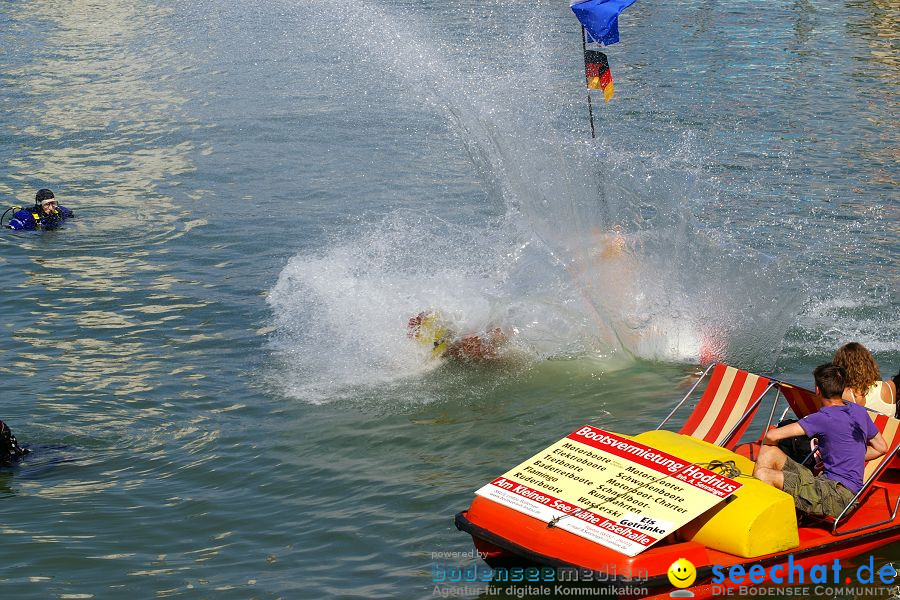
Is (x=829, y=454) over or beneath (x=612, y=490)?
beneath

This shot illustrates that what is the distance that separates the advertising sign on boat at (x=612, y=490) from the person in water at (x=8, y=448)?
16.3ft

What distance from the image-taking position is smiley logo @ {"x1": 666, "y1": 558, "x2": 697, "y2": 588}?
24.7ft

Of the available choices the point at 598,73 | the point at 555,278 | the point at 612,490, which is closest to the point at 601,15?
the point at 598,73

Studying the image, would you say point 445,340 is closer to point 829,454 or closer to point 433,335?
point 433,335

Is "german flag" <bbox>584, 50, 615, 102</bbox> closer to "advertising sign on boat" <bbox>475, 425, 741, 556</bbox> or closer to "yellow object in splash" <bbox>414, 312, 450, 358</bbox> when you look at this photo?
"yellow object in splash" <bbox>414, 312, 450, 358</bbox>

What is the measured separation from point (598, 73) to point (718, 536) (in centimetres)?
832

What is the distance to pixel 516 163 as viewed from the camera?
46.6ft

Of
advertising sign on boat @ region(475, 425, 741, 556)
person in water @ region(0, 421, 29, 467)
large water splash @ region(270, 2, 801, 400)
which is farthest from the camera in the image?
large water splash @ region(270, 2, 801, 400)

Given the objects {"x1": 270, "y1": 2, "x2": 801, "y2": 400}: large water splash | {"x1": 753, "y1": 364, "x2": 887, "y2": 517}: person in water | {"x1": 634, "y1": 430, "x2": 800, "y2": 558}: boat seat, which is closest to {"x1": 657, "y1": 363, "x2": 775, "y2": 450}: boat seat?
{"x1": 753, "y1": 364, "x2": 887, "y2": 517}: person in water

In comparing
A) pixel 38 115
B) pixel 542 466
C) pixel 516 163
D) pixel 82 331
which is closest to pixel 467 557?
pixel 542 466

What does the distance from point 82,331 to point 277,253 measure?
→ 3625 millimetres

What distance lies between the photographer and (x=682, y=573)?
756cm

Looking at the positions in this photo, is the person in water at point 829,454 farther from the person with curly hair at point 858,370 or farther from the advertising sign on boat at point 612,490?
the advertising sign on boat at point 612,490

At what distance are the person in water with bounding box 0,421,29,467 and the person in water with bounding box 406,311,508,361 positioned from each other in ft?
14.7
